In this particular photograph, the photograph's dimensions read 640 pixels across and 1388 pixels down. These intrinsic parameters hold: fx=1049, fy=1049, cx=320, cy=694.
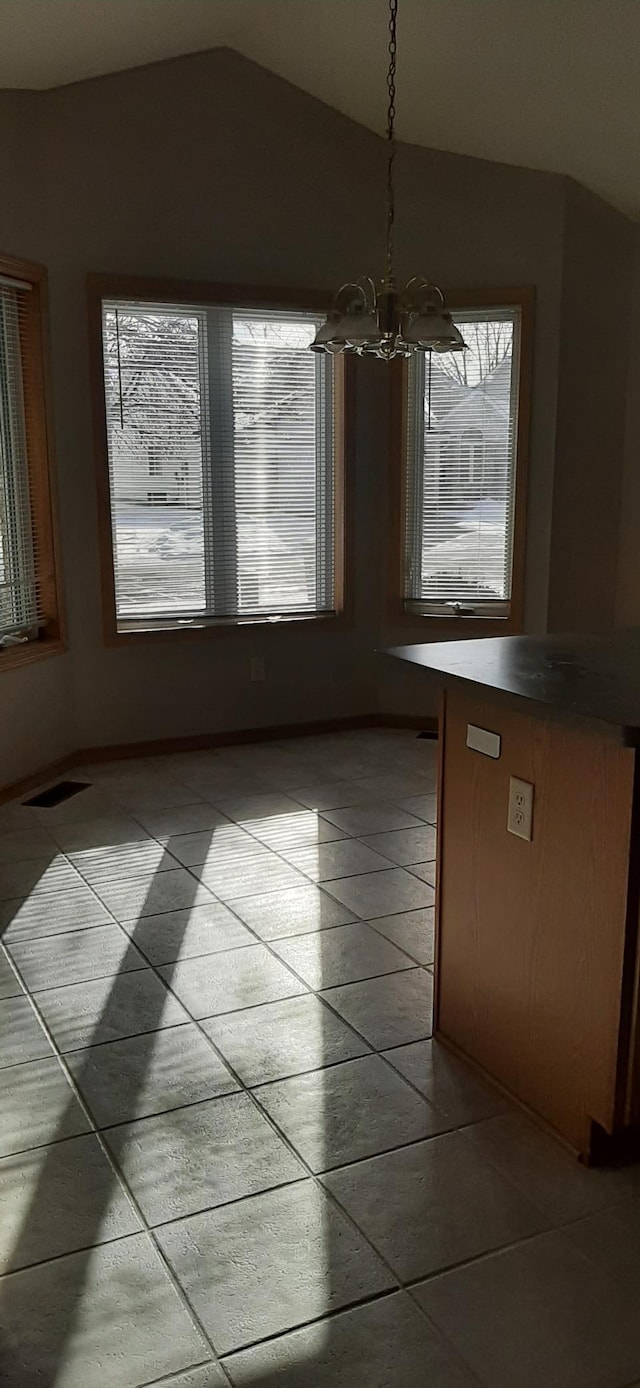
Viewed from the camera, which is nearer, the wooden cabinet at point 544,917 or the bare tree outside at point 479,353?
the wooden cabinet at point 544,917

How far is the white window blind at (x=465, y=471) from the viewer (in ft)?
→ 17.0

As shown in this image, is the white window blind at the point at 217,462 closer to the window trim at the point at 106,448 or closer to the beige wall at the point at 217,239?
the window trim at the point at 106,448

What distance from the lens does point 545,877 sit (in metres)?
2.21

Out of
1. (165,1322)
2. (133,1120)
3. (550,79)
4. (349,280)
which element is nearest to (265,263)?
(349,280)

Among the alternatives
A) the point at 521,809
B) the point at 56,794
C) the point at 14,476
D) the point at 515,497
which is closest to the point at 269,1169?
the point at 521,809

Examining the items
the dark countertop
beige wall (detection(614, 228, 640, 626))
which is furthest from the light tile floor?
beige wall (detection(614, 228, 640, 626))

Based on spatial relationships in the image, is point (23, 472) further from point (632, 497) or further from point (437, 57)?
point (632, 497)

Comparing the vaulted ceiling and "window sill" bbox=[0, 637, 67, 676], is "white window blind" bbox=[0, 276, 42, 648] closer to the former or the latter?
"window sill" bbox=[0, 637, 67, 676]

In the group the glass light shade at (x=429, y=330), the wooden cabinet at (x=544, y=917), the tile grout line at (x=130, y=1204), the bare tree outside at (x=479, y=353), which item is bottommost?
the tile grout line at (x=130, y=1204)

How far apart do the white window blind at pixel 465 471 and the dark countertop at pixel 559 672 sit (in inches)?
94.6

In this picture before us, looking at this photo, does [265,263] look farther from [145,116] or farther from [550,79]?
[550,79]

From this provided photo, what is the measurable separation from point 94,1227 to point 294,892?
1.65m

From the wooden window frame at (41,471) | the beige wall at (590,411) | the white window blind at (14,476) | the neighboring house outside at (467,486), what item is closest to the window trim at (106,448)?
the wooden window frame at (41,471)

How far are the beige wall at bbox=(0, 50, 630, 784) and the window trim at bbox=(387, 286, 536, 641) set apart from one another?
0.05 metres
